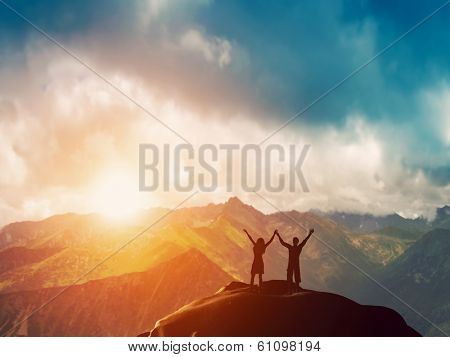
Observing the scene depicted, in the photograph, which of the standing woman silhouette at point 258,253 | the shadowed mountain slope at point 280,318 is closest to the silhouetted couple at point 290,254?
the standing woman silhouette at point 258,253

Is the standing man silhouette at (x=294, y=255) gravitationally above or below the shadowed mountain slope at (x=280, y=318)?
above

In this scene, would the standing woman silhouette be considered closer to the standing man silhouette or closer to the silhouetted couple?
the silhouetted couple

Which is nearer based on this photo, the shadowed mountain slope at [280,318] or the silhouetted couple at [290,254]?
the silhouetted couple at [290,254]

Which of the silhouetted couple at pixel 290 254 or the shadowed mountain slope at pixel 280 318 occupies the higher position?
the silhouetted couple at pixel 290 254

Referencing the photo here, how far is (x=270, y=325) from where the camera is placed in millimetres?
34719

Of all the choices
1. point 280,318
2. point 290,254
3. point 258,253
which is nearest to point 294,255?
point 290,254

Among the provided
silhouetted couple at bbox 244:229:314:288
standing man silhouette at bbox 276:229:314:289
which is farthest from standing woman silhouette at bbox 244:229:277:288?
standing man silhouette at bbox 276:229:314:289

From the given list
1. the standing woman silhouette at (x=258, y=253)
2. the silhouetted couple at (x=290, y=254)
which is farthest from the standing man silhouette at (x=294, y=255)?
the standing woman silhouette at (x=258, y=253)

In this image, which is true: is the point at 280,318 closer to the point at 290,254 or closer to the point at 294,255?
the point at 290,254

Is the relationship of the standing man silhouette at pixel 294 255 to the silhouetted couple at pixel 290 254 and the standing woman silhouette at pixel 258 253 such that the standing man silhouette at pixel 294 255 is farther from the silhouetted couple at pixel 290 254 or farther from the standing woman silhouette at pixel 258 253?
the standing woman silhouette at pixel 258 253

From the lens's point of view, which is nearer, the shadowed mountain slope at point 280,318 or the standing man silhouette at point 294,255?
the standing man silhouette at point 294,255

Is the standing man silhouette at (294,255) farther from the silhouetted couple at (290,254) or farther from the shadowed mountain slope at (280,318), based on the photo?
the shadowed mountain slope at (280,318)

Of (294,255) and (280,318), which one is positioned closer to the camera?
(294,255)
